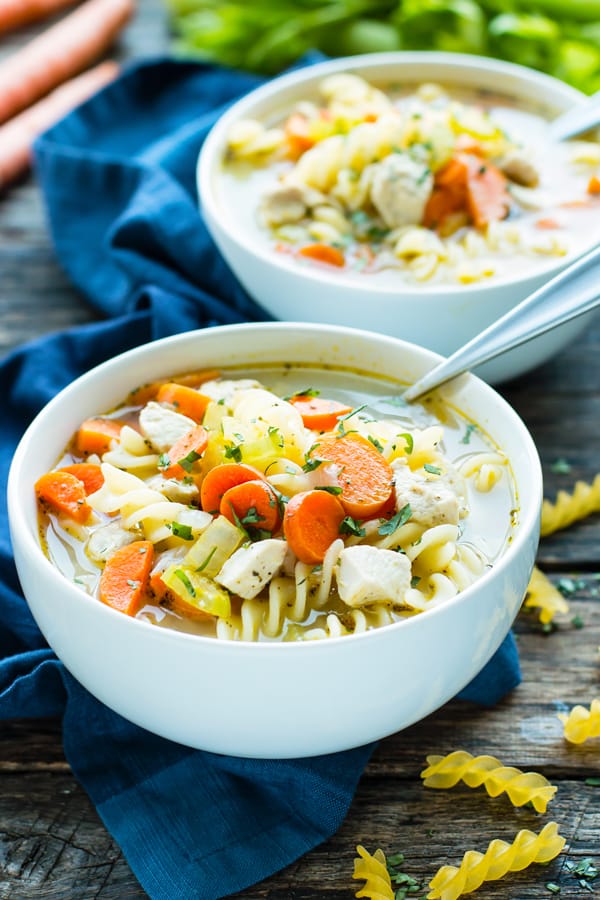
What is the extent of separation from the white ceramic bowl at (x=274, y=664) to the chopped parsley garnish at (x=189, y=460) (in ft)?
1.31

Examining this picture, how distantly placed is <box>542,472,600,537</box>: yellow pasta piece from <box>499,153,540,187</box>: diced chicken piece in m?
1.31

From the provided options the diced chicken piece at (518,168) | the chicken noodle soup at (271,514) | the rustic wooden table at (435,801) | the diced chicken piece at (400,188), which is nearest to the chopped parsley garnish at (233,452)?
the chicken noodle soup at (271,514)

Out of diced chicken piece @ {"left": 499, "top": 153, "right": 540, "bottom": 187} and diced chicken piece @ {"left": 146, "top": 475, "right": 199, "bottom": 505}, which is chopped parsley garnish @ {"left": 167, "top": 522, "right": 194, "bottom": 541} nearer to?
diced chicken piece @ {"left": 146, "top": 475, "right": 199, "bottom": 505}

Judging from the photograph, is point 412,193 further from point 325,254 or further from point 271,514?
point 271,514

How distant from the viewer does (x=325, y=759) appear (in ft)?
8.75

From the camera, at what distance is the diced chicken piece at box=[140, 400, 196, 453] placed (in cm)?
295

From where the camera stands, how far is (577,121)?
4469 millimetres

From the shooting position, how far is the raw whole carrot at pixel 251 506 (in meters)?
2.60

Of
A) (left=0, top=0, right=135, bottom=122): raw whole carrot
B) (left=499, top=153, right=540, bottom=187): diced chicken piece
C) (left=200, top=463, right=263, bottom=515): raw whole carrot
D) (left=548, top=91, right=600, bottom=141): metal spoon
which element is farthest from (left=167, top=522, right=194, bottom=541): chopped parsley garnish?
(left=0, top=0, right=135, bottom=122): raw whole carrot

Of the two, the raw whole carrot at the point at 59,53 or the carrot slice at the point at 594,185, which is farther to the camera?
the raw whole carrot at the point at 59,53

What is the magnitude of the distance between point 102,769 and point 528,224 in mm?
2474

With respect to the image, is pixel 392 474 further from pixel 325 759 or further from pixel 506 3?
pixel 506 3

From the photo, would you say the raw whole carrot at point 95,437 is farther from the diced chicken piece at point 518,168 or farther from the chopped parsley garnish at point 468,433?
the diced chicken piece at point 518,168

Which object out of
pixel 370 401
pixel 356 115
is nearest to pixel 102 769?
pixel 370 401
